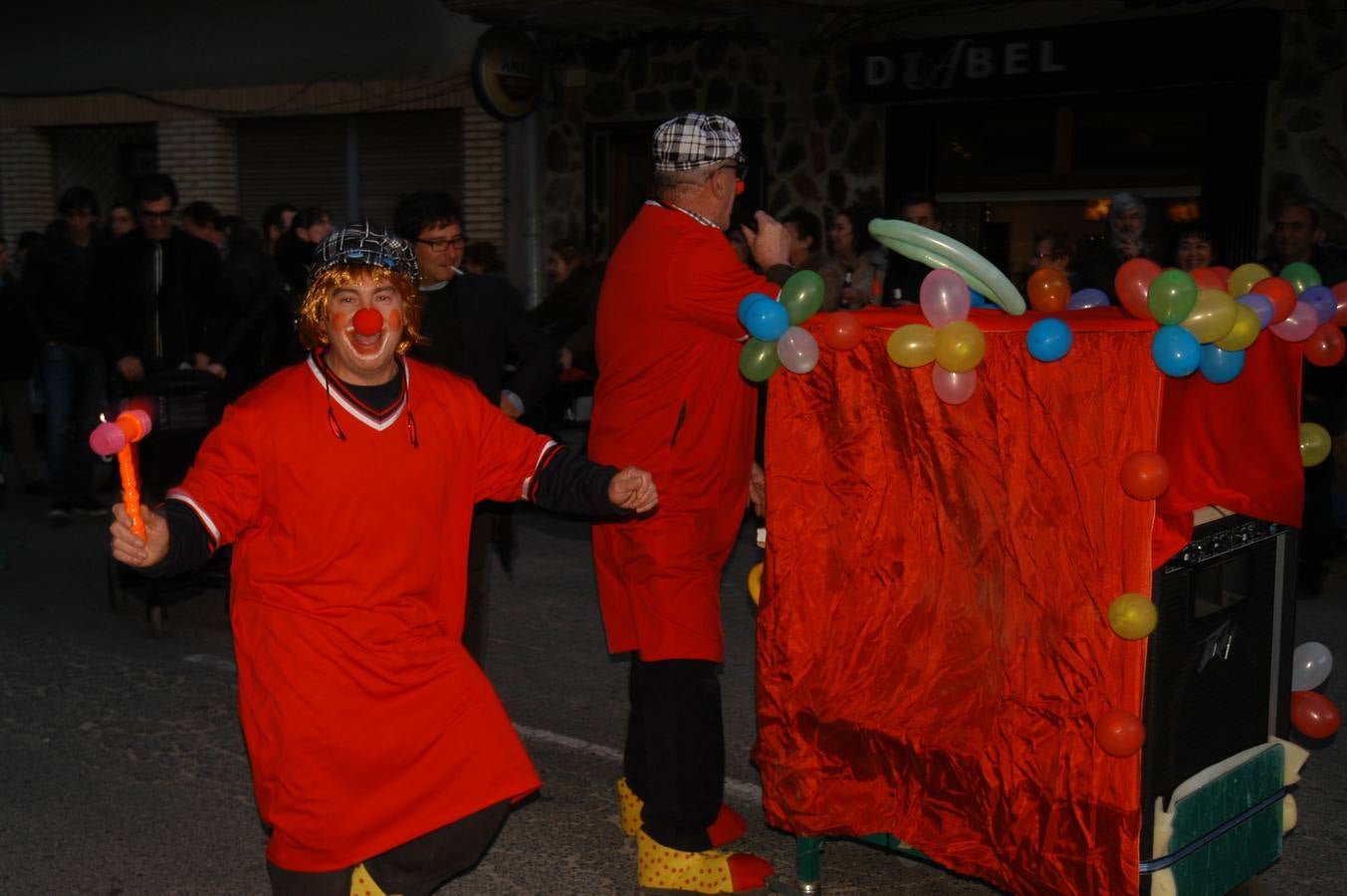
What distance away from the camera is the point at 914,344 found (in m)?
3.53

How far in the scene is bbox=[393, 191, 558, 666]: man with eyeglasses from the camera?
15.9 feet

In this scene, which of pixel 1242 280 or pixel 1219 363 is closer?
pixel 1219 363

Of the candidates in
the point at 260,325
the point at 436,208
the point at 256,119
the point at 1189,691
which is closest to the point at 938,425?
the point at 1189,691

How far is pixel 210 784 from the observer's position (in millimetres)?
5148

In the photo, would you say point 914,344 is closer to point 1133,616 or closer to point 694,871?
point 1133,616

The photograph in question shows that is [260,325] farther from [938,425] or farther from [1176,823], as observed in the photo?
[1176,823]

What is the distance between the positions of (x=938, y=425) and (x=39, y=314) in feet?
27.5

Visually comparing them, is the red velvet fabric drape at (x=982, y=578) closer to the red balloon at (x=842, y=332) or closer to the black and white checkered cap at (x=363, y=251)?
the red balloon at (x=842, y=332)

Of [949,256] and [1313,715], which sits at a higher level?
[949,256]

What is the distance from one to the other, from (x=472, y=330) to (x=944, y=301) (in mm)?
2074

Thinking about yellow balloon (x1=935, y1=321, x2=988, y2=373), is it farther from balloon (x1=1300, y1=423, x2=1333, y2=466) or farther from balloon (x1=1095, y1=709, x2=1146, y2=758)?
balloon (x1=1300, y1=423, x2=1333, y2=466)

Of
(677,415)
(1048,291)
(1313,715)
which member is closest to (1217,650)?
A: (1313,715)

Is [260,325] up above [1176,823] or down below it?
Result: above

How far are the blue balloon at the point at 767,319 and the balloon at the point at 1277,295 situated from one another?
3.70 feet
